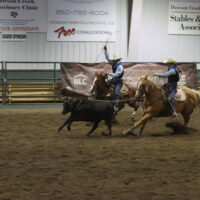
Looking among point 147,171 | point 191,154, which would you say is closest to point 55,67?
point 191,154

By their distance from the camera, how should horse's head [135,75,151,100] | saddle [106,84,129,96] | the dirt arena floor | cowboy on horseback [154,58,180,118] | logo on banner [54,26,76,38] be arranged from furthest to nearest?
logo on banner [54,26,76,38] < saddle [106,84,129,96] < cowboy on horseback [154,58,180,118] < horse's head [135,75,151,100] < the dirt arena floor

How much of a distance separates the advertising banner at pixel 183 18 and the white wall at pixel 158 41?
200 mm

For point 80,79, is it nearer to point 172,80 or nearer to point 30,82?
point 30,82

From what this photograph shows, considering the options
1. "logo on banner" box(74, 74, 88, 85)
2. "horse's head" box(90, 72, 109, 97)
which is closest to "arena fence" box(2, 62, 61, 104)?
"logo on banner" box(74, 74, 88, 85)

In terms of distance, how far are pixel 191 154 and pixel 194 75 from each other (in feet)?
31.5

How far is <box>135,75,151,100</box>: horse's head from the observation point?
30.5ft

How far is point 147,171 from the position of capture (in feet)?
20.1

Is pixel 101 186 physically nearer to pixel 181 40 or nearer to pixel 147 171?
pixel 147 171

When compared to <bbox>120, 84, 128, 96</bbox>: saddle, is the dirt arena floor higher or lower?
lower

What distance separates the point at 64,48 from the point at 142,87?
8.51m

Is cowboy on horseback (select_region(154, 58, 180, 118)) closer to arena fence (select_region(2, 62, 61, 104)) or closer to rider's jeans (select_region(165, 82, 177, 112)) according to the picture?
rider's jeans (select_region(165, 82, 177, 112))

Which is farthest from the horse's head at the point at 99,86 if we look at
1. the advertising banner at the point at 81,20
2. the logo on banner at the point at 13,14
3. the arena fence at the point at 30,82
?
the logo on banner at the point at 13,14

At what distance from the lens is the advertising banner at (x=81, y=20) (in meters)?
17.0

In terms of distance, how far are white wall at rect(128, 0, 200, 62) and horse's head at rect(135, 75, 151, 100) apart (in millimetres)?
8296
